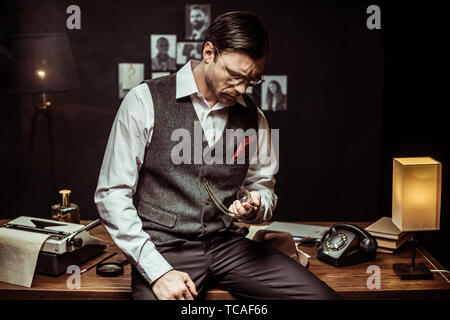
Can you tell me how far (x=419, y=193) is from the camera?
2322mm

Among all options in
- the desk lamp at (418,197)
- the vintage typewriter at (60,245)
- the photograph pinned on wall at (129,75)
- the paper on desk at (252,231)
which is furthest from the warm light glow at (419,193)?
the photograph pinned on wall at (129,75)

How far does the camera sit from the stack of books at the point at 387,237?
262 cm

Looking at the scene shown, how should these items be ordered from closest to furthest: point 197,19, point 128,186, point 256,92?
point 128,186 → point 197,19 → point 256,92

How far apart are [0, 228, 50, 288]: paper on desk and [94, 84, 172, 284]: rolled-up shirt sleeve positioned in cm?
41

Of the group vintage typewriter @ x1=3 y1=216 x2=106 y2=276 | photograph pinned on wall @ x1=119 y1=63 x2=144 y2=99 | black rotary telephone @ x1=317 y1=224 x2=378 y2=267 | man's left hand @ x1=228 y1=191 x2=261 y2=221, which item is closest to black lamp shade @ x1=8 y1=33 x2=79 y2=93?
photograph pinned on wall @ x1=119 y1=63 x2=144 y2=99

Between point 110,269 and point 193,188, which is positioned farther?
point 110,269

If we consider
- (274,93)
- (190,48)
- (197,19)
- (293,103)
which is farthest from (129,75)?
(293,103)

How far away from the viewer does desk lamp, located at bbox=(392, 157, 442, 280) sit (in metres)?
2.31

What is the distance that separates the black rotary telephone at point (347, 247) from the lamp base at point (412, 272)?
145 millimetres

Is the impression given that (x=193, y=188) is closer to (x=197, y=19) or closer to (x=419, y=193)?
(x=419, y=193)

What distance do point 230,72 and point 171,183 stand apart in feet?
1.74

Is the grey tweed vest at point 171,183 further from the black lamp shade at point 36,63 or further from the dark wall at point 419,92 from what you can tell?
the dark wall at point 419,92

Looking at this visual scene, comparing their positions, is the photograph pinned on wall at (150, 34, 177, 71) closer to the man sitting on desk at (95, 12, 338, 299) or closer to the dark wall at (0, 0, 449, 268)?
the dark wall at (0, 0, 449, 268)

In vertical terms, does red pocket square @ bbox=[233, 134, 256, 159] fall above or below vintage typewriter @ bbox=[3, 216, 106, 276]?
above
